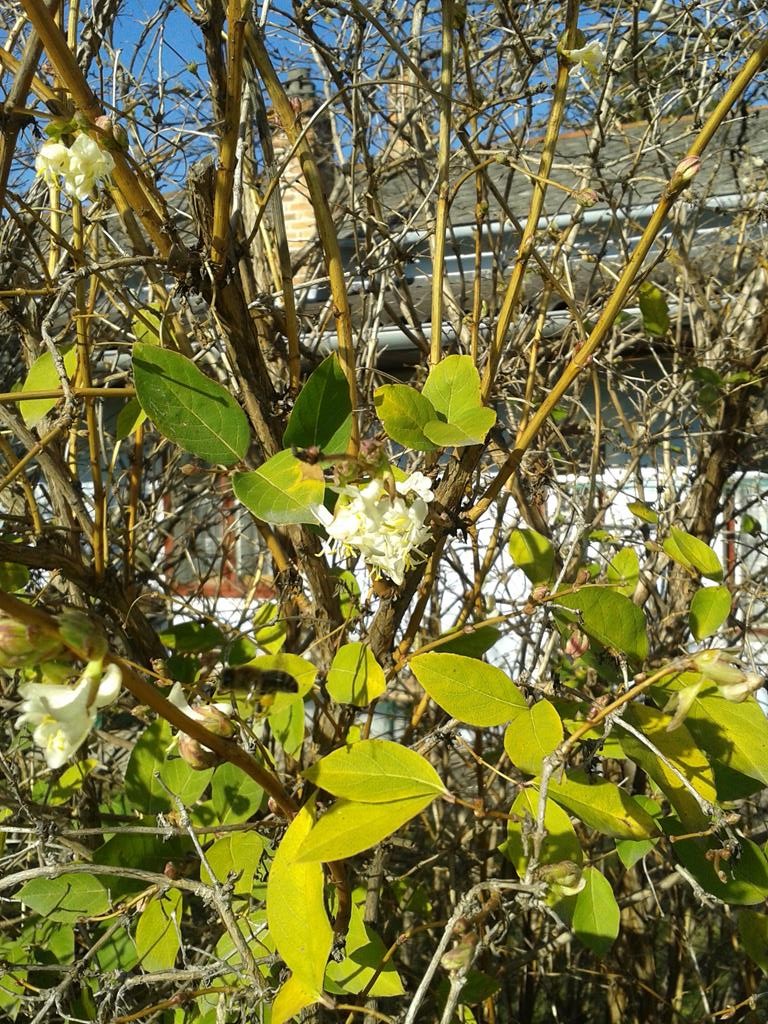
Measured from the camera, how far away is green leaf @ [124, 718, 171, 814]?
110cm

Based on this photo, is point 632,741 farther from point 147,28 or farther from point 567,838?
point 147,28

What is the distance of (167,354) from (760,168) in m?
2.26

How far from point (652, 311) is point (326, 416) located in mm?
1275

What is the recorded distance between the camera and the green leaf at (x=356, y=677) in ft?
2.97

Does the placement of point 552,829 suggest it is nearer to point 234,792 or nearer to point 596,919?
point 596,919

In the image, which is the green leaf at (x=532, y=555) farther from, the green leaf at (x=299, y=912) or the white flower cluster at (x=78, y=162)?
the white flower cluster at (x=78, y=162)

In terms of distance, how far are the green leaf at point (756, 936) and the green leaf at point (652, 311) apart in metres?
1.22

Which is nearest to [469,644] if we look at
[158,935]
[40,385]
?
[158,935]

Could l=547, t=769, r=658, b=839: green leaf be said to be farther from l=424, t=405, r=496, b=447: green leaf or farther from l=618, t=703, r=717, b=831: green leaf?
l=424, t=405, r=496, b=447: green leaf

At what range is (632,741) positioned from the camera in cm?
86

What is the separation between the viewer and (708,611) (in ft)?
3.34

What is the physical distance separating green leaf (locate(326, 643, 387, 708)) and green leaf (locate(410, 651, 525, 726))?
0.08 meters

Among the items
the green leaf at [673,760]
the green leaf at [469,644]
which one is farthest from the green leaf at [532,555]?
the green leaf at [673,760]

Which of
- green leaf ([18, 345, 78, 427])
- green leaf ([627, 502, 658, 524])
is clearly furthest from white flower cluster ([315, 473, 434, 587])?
green leaf ([627, 502, 658, 524])
